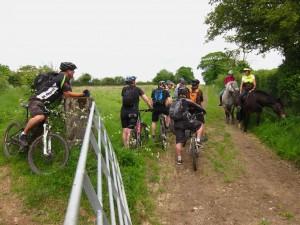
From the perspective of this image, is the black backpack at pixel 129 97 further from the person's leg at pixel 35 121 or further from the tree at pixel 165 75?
the tree at pixel 165 75

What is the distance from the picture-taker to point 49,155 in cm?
866

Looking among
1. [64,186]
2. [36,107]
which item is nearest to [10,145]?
[36,107]

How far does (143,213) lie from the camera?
25.2 feet

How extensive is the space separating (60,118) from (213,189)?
414 centimetres

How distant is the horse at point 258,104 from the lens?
49.5 feet

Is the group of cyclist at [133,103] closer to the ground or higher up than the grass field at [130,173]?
higher up

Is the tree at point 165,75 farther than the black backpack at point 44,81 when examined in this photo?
Yes

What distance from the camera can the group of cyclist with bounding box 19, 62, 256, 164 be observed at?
8716mm

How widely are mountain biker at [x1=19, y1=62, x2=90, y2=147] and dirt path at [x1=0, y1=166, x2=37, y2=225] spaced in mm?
1048

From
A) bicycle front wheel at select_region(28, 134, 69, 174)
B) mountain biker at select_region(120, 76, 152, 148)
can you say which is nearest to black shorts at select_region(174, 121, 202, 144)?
mountain biker at select_region(120, 76, 152, 148)

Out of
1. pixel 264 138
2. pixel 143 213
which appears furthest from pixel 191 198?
pixel 264 138

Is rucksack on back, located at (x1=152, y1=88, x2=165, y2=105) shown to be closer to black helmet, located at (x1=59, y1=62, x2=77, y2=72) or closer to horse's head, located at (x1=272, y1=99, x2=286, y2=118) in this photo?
black helmet, located at (x1=59, y1=62, x2=77, y2=72)

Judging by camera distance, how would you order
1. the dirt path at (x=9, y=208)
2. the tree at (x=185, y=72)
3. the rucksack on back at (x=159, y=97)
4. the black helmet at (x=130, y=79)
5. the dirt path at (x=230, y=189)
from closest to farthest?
the dirt path at (x=9, y=208) → the dirt path at (x=230, y=189) → the black helmet at (x=130, y=79) → the rucksack on back at (x=159, y=97) → the tree at (x=185, y=72)

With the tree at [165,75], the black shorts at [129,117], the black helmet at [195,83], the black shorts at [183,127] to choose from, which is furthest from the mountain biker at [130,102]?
the tree at [165,75]
